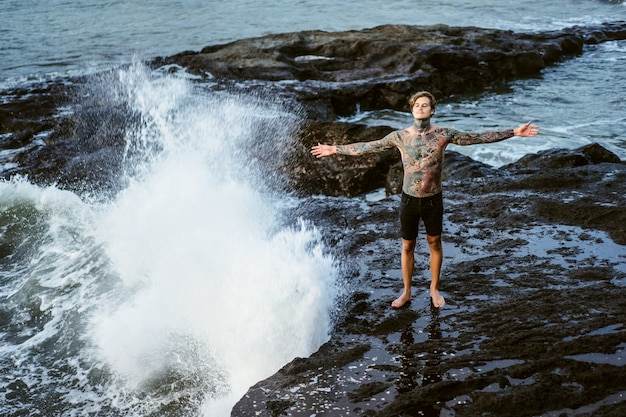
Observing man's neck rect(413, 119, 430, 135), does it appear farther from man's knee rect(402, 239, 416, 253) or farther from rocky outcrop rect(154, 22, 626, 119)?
rocky outcrop rect(154, 22, 626, 119)

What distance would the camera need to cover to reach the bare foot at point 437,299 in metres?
5.38

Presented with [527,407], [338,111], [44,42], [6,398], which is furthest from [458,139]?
[44,42]

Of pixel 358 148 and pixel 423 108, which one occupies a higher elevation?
pixel 423 108

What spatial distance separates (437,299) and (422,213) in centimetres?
69

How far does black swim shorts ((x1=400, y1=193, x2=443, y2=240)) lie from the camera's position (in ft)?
17.3

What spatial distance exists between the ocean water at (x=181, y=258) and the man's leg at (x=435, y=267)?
834 millimetres

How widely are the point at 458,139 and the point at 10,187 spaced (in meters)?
7.51

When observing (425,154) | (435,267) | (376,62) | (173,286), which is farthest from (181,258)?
(376,62)

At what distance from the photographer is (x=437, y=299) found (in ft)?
17.7

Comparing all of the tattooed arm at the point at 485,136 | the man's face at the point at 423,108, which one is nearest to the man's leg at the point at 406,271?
the tattooed arm at the point at 485,136

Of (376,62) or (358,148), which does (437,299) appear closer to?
(358,148)

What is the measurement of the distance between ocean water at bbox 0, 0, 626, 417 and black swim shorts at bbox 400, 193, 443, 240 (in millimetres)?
931

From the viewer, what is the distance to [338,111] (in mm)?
13922

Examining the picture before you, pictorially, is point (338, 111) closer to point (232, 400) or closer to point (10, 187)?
point (10, 187)
